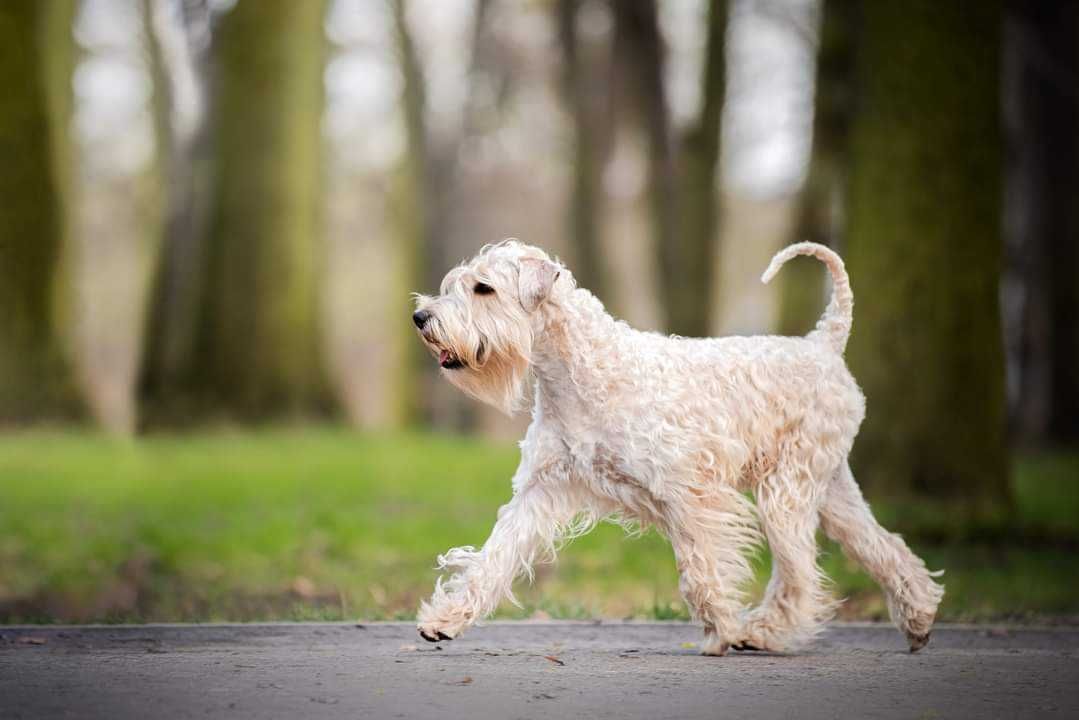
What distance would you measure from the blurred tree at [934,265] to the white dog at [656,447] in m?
4.47

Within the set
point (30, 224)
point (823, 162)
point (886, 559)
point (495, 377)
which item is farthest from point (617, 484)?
point (30, 224)

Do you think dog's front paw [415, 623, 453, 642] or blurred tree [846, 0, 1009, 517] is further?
blurred tree [846, 0, 1009, 517]

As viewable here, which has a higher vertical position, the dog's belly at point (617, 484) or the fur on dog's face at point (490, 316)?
the fur on dog's face at point (490, 316)

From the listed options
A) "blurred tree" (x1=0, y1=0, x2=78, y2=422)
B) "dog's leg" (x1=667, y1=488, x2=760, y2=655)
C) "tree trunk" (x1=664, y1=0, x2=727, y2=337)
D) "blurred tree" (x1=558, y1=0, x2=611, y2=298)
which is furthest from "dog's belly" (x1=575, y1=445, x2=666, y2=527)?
"blurred tree" (x1=558, y1=0, x2=611, y2=298)

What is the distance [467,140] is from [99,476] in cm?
1392

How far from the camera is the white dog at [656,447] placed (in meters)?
5.86

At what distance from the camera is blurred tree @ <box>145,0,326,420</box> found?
653 inches

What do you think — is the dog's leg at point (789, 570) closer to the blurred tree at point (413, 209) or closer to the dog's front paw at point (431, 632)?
the dog's front paw at point (431, 632)

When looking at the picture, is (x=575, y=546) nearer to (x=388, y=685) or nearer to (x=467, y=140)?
(x=388, y=685)

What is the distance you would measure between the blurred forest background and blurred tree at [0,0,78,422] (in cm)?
4

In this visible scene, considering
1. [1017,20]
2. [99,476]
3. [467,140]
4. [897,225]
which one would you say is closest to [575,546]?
Answer: [897,225]

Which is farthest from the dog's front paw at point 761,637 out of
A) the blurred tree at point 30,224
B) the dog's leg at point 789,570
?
the blurred tree at point 30,224

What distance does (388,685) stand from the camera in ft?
16.3

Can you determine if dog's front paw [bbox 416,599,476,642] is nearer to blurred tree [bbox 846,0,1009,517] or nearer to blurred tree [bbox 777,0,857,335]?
blurred tree [bbox 846,0,1009,517]
